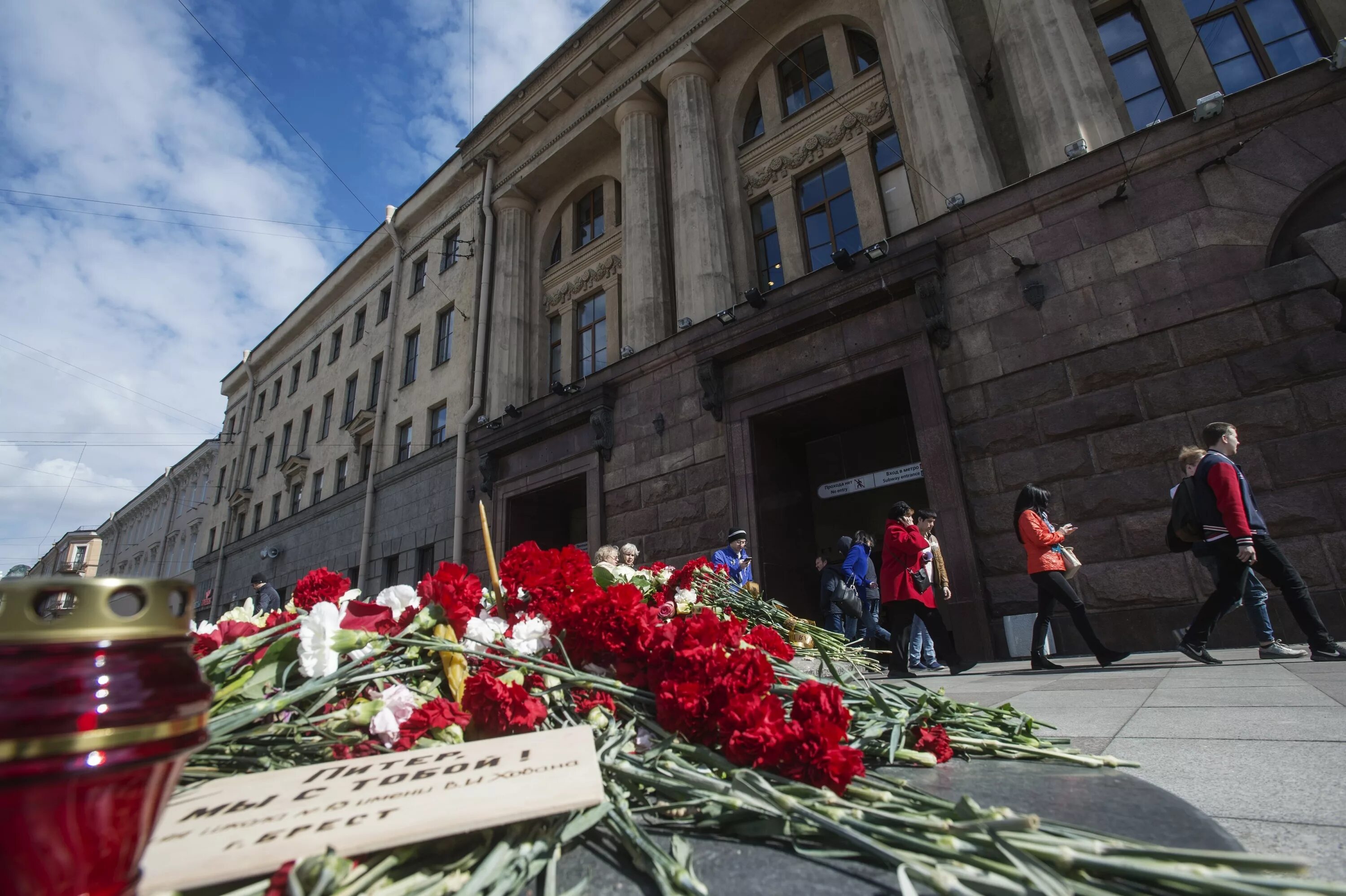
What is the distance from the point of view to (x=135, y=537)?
43.8 m

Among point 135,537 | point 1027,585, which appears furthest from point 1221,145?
point 135,537

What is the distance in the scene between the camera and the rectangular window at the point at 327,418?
2148 centimetres

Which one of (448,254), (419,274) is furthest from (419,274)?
(448,254)

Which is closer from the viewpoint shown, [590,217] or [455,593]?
[455,593]

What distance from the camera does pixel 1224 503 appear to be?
14.6 feet

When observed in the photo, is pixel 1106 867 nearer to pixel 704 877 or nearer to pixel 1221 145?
pixel 704 877

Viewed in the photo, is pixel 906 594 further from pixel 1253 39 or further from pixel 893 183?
pixel 1253 39

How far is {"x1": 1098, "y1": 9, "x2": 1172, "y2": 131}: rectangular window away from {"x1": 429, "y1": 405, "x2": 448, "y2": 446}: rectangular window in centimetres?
1480

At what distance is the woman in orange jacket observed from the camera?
204 inches

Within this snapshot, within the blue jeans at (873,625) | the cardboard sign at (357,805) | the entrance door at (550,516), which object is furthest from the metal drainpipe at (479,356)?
the cardboard sign at (357,805)

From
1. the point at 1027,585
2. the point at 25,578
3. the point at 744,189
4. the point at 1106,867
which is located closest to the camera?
the point at 25,578

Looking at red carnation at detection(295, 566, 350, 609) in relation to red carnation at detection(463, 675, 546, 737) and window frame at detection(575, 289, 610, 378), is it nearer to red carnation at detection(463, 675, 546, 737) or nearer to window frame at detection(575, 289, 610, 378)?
red carnation at detection(463, 675, 546, 737)

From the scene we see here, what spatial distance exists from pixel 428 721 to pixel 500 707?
0.14m

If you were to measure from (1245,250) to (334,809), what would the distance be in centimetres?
861
